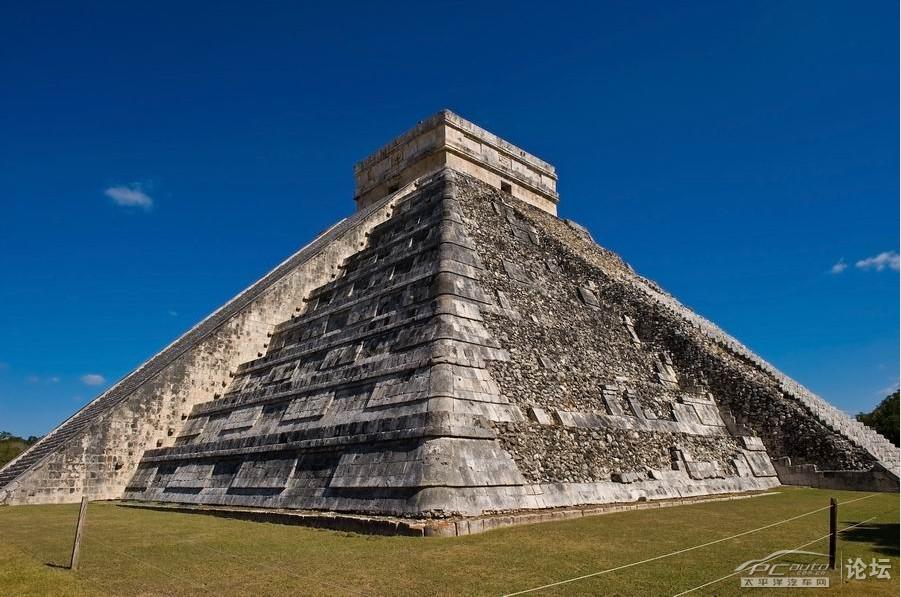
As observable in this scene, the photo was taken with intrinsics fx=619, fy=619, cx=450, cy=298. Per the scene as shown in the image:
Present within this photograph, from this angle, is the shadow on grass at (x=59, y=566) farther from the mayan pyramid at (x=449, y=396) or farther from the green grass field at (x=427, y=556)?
the mayan pyramid at (x=449, y=396)

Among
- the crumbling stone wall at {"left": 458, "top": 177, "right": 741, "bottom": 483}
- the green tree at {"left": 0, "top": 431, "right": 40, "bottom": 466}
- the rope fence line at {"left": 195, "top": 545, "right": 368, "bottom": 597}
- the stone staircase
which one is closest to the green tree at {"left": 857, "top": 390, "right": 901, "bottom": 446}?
the stone staircase

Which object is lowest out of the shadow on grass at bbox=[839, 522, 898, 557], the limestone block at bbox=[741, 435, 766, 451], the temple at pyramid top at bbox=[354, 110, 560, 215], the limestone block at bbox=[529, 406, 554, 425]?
the shadow on grass at bbox=[839, 522, 898, 557]

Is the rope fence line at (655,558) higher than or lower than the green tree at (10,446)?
lower

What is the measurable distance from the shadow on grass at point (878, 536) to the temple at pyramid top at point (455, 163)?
1456cm

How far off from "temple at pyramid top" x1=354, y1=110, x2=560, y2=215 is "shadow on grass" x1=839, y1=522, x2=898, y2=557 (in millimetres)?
14558

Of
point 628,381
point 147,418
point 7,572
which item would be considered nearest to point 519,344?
point 628,381

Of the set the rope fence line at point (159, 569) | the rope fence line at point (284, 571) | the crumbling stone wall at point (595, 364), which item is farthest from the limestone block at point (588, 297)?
the rope fence line at point (159, 569)

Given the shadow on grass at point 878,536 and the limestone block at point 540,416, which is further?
the limestone block at point 540,416

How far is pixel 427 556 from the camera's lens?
657 centimetres

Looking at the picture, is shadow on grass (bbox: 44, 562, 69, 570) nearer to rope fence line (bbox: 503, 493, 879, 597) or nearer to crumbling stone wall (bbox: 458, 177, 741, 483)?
rope fence line (bbox: 503, 493, 879, 597)

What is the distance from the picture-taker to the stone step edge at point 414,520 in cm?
765

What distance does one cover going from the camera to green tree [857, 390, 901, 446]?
2822 cm

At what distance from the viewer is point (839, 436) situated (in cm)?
1491

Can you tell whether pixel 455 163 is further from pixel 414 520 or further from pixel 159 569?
pixel 159 569
